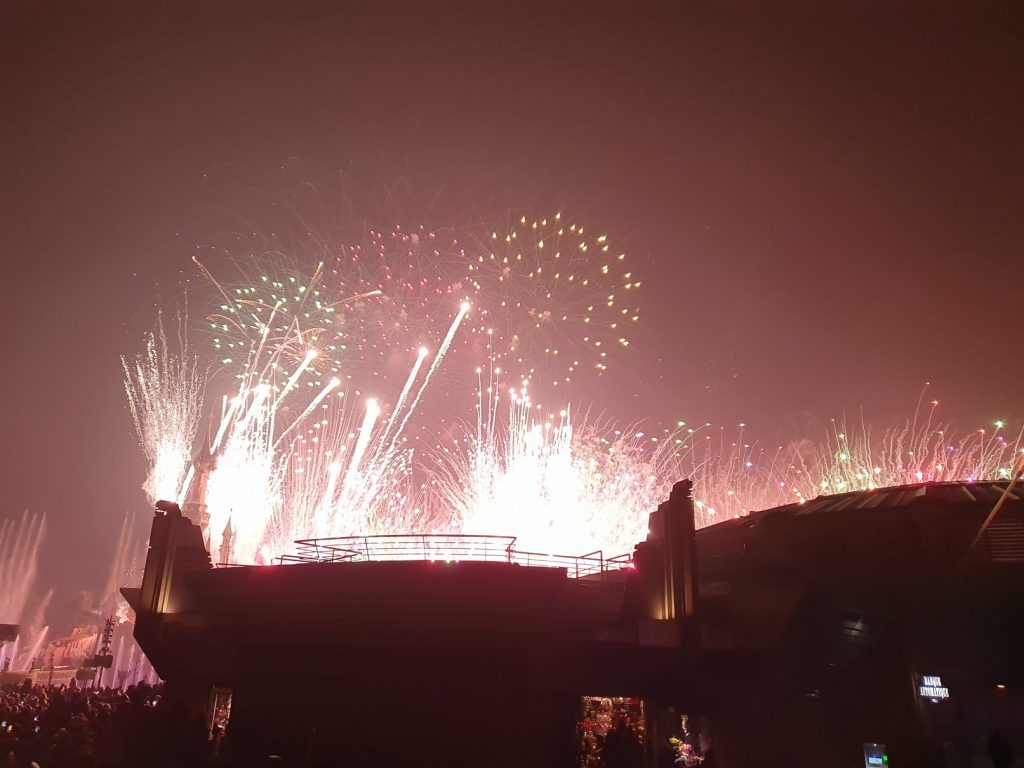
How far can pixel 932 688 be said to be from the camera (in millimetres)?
22578

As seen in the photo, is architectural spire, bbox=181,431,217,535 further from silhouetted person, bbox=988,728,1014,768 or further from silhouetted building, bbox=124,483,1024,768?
silhouetted person, bbox=988,728,1014,768

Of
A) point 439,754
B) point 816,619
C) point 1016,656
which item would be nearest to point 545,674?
point 439,754

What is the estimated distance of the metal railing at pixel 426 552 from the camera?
2620 centimetres

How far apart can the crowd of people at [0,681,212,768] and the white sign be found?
22151 mm

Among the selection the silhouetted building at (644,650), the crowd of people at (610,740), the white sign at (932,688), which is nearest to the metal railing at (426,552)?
the silhouetted building at (644,650)

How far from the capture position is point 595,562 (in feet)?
86.1

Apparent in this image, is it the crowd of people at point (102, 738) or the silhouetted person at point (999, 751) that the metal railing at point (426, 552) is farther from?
the silhouetted person at point (999, 751)

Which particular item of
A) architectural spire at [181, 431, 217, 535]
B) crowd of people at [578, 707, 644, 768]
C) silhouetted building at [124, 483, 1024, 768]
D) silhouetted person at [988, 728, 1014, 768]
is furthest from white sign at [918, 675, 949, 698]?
architectural spire at [181, 431, 217, 535]

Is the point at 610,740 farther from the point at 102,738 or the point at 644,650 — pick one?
the point at 102,738

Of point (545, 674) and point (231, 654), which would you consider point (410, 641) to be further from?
point (231, 654)

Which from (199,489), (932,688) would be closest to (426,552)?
(932,688)

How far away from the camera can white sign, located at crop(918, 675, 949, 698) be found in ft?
73.8

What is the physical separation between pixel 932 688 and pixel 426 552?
17821 millimetres

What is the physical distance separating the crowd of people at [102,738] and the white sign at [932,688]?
72.7 ft
